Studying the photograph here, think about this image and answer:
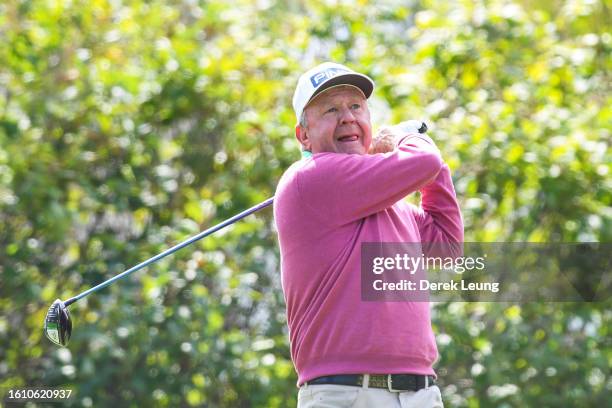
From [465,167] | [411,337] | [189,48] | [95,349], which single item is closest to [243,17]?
[189,48]

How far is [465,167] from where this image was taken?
233 inches

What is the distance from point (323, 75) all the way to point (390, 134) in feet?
0.93

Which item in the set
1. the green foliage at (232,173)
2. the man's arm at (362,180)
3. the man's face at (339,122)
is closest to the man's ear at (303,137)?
the man's face at (339,122)

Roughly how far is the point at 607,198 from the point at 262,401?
74.6 inches

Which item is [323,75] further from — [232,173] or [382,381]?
[232,173]

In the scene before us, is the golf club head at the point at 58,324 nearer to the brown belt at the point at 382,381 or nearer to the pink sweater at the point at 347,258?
the pink sweater at the point at 347,258

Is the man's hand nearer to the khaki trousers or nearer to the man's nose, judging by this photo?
the man's nose

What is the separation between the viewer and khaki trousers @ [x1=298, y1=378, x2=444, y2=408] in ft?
10.3

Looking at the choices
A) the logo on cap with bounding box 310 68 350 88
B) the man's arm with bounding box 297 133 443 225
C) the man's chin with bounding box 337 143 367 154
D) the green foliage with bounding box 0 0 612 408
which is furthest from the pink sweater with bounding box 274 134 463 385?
the green foliage with bounding box 0 0 612 408

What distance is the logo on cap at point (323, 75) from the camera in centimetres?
343

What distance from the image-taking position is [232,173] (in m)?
6.14

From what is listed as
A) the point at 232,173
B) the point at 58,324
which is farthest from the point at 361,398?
the point at 232,173

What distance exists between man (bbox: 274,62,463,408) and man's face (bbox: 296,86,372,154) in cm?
5

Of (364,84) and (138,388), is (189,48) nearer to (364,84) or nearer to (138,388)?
(138,388)
